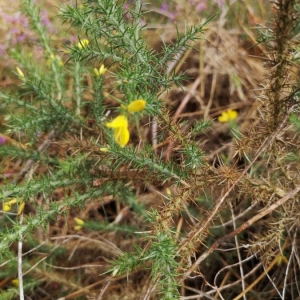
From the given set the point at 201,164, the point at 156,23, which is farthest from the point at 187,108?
the point at 201,164

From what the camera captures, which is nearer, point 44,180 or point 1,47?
point 44,180

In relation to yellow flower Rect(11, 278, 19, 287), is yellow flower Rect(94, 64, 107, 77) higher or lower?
higher

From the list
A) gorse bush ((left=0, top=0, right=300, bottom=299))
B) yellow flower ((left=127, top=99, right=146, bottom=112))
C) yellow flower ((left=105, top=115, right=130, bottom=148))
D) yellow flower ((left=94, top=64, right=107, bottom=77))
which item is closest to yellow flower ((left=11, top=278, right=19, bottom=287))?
gorse bush ((left=0, top=0, right=300, bottom=299))

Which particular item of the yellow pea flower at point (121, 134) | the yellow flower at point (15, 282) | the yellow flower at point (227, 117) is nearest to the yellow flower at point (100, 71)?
the yellow pea flower at point (121, 134)

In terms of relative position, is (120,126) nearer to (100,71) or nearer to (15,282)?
(100,71)

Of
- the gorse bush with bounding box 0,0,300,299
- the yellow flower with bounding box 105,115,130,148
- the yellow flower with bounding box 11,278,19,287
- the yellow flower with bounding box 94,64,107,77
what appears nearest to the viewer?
the yellow flower with bounding box 105,115,130,148

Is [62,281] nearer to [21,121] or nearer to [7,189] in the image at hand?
[7,189]

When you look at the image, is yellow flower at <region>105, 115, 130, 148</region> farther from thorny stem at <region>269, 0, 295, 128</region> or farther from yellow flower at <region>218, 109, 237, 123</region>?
yellow flower at <region>218, 109, 237, 123</region>

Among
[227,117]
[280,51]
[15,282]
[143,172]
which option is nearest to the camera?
[280,51]

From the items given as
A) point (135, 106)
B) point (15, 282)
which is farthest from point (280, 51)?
point (15, 282)
